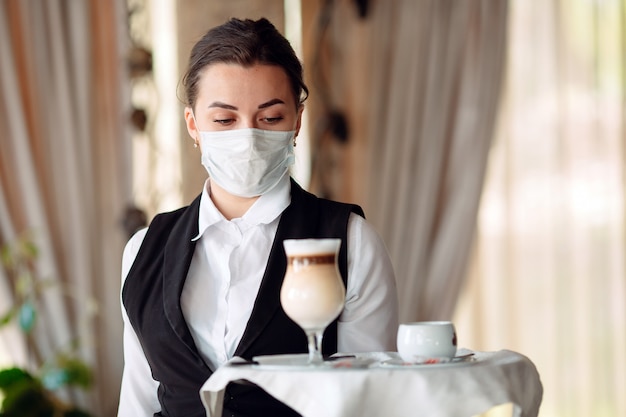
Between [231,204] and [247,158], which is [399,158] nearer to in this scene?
[231,204]

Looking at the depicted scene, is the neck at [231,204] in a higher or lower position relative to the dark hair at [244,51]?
lower

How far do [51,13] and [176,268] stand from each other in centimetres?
270

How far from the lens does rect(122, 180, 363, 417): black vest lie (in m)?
2.02

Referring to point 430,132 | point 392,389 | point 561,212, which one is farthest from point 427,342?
point 430,132

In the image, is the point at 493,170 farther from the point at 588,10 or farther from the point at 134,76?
the point at 134,76

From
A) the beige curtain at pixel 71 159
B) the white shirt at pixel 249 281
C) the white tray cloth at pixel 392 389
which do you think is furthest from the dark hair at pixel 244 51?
the beige curtain at pixel 71 159

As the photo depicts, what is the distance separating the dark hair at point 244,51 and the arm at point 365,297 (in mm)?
317

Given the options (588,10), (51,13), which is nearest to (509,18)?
(588,10)

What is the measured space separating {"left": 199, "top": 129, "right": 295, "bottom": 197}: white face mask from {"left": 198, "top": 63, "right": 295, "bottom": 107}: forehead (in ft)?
0.21

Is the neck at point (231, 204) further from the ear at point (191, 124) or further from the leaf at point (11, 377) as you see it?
the leaf at point (11, 377)

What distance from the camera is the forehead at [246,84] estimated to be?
81.3 inches

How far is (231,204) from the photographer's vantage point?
2.21 meters

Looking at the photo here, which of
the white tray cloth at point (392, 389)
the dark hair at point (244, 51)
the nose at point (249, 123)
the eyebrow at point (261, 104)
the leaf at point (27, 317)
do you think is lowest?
the leaf at point (27, 317)

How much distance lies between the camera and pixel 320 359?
1683 mm
